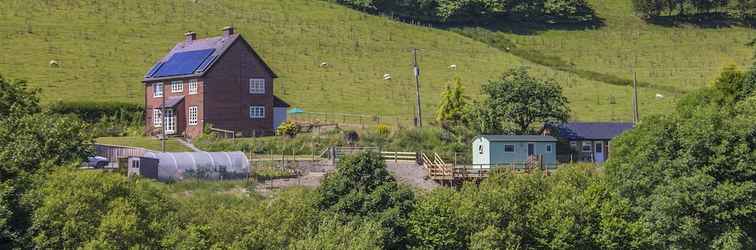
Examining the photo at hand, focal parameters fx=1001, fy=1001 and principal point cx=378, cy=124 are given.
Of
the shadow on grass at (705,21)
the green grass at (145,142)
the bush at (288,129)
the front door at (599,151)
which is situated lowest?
the front door at (599,151)

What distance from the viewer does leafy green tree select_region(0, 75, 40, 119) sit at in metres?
45.9

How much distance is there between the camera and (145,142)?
64.5m

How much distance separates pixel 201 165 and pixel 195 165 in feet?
1.20

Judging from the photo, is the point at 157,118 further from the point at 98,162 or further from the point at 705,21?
the point at 705,21

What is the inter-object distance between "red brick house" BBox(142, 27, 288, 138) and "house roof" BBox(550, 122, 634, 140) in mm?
20377

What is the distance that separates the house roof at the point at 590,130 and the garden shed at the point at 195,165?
25.6 meters

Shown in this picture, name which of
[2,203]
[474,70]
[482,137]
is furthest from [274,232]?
[474,70]

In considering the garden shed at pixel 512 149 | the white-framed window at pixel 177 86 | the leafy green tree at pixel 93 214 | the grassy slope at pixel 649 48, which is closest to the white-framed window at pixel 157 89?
the white-framed window at pixel 177 86

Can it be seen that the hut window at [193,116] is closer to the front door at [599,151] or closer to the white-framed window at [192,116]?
the white-framed window at [192,116]

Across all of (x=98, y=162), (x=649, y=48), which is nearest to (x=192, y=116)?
(x=98, y=162)

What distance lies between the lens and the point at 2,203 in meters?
37.5

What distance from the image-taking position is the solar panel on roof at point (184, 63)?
237 ft

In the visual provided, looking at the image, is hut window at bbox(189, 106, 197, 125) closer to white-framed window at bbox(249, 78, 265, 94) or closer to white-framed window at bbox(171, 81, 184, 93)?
white-framed window at bbox(171, 81, 184, 93)

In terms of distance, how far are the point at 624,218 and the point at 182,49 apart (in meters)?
42.4
